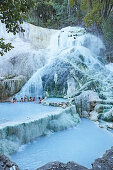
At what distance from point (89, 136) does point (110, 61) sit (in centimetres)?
986

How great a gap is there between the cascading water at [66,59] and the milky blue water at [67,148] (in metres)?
4.88

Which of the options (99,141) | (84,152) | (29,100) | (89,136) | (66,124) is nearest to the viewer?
(84,152)

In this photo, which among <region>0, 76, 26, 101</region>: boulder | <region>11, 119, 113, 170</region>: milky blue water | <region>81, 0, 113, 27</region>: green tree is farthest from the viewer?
<region>81, 0, 113, 27</region>: green tree

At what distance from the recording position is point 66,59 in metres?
12.1

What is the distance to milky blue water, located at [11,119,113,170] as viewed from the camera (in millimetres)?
4078

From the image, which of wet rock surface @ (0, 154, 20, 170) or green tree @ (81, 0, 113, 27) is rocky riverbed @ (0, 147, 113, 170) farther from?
green tree @ (81, 0, 113, 27)

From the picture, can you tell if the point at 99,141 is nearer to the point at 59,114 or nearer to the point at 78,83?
the point at 59,114

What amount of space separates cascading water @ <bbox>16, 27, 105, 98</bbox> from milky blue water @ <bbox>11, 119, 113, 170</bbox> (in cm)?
488

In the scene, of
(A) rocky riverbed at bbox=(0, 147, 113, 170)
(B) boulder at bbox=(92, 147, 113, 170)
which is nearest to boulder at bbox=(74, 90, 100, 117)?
(B) boulder at bbox=(92, 147, 113, 170)

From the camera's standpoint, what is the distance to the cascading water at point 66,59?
36.2 feet

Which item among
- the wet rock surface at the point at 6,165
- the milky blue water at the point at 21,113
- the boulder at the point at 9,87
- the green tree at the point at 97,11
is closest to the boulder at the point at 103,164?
the wet rock surface at the point at 6,165

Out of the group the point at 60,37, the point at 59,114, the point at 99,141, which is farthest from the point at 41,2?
the point at 99,141

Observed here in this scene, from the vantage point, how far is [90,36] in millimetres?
15359

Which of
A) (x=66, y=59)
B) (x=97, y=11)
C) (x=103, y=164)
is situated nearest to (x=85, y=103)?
(x=66, y=59)
